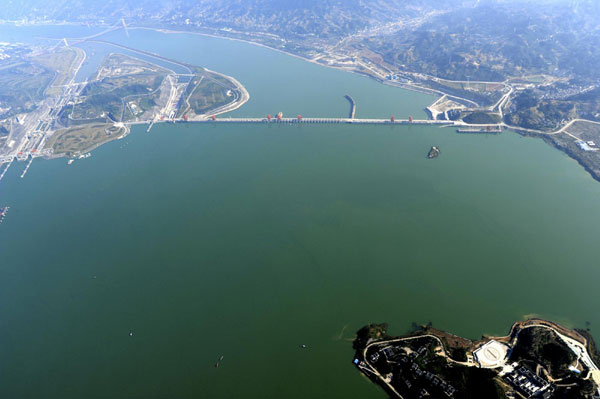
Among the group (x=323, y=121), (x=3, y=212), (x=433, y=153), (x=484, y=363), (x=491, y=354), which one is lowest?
(x=3, y=212)

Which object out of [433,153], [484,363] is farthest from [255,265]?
[433,153]

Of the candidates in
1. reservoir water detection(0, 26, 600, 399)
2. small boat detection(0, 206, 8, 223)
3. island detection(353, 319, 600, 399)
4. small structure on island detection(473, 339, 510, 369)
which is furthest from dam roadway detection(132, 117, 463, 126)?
small structure on island detection(473, 339, 510, 369)

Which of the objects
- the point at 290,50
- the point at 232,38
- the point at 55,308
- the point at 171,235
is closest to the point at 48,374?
the point at 55,308

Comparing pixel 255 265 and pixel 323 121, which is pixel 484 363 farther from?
pixel 323 121

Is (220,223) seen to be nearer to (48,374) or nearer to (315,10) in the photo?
(48,374)

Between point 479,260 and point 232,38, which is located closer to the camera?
point 479,260

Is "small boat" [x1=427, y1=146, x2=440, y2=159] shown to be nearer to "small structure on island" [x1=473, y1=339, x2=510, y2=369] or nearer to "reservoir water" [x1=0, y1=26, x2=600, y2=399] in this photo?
"reservoir water" [x1=0, y1=26, x2=600, y2=399]

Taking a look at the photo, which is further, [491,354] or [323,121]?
[323,121]

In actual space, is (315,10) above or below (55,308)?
above
